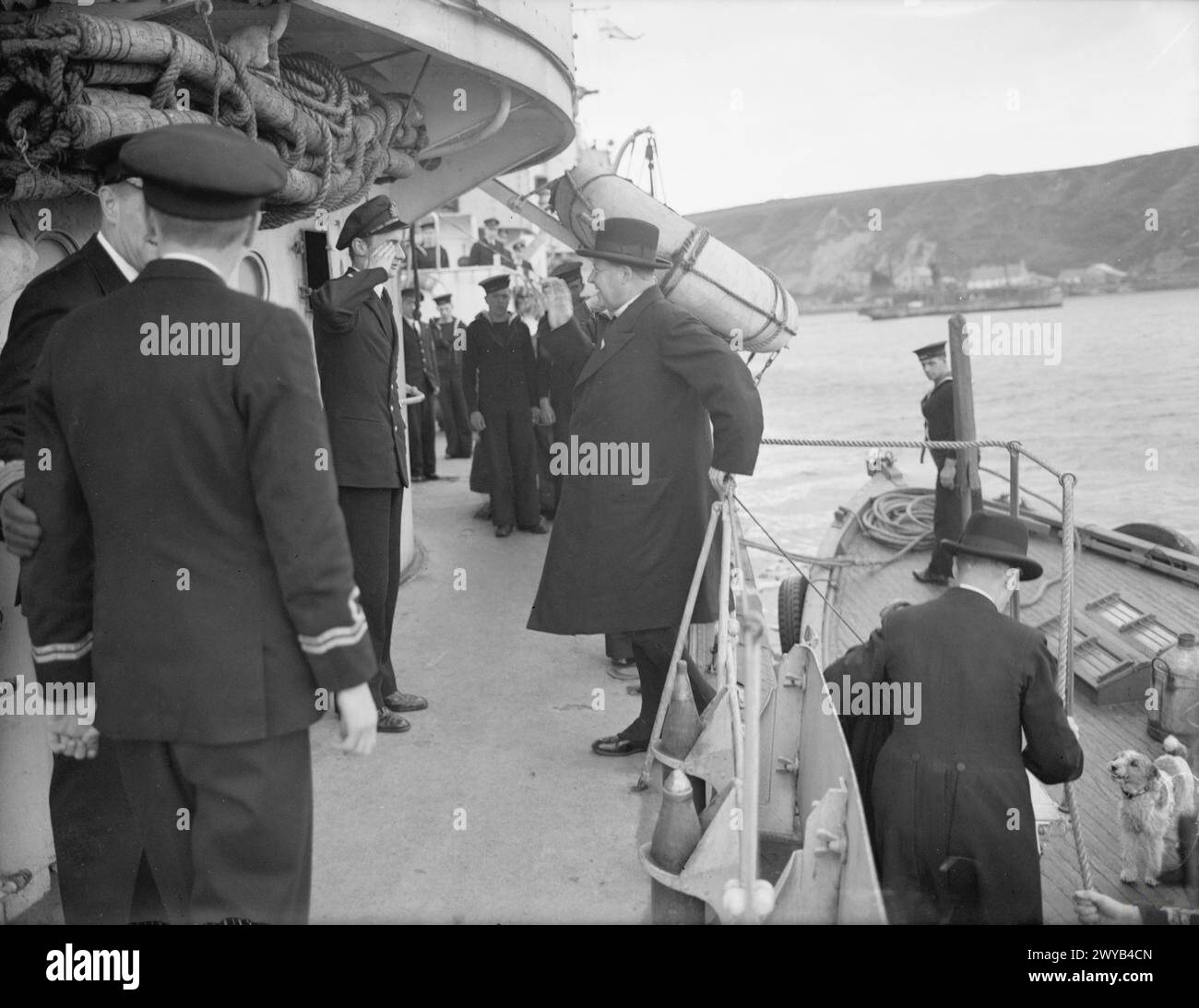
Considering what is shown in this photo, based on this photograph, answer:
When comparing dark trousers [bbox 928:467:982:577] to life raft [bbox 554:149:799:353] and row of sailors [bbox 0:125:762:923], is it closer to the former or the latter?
life raft [bbox 554:149:799:353]

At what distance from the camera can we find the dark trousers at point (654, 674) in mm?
4156

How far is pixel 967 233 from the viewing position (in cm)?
7138

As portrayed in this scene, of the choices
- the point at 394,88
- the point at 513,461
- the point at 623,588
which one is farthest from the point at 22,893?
the point at 513,461

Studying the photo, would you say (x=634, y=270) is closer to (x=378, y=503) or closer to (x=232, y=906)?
(x=378, y=503)

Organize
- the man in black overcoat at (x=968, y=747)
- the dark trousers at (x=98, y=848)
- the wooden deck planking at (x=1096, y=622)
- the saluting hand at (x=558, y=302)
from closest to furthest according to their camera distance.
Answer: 1. the dark trousers at (x=98, y=848)
2. the man in black overcoat at (x=968, y=747)
3. the wooden deck planking at (x=1096, y=622)
4. the saluting hand at (x=558, y=302)

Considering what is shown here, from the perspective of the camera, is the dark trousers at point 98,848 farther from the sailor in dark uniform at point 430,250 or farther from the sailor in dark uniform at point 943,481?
the sailor in dark uniform at point 430,250

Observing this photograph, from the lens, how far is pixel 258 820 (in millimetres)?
2250

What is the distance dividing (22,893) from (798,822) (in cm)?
235

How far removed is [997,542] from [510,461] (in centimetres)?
564

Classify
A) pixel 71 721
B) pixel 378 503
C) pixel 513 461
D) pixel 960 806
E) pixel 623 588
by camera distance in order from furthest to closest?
pixel 513 461 < pixel 378 503 < pixel 623 588 < pixel 960 806 < pixel 71 721

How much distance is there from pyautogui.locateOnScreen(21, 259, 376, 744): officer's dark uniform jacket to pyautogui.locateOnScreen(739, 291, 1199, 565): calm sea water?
15.1 m

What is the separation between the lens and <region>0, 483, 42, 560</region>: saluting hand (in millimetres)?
2449

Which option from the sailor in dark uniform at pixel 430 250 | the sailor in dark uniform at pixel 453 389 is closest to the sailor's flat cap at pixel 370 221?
the sailor in dark uniform at pixel 453 389

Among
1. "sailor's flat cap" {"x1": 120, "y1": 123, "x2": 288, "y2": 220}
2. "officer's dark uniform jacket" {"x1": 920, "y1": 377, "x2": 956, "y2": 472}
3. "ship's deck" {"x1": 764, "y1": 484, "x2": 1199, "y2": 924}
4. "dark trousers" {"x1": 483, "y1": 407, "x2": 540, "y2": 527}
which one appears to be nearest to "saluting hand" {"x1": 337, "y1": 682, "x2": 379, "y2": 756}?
"sailor's flat cap" {"x1": 120, "y1": 123, "x2": 288, "y2": 220}
